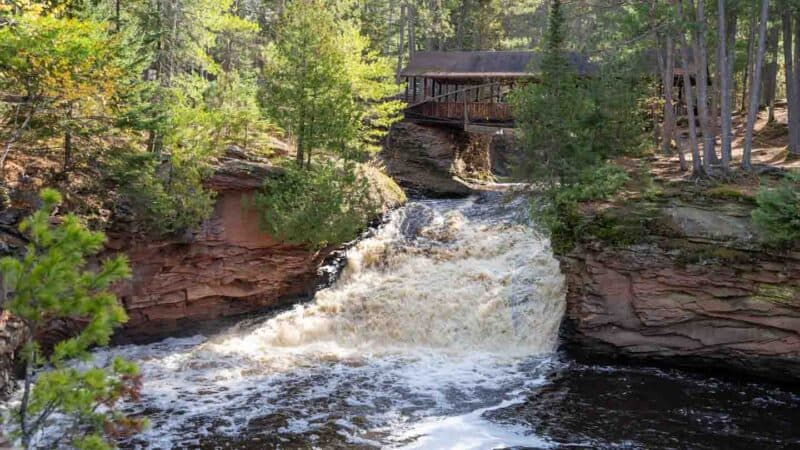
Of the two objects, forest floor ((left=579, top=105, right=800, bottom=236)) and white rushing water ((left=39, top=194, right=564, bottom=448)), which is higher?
forest floor ((left=579, top=105, right=800, bottom=236))

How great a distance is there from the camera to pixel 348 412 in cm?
1202

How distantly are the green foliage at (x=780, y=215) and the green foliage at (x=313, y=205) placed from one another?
32.9 ft

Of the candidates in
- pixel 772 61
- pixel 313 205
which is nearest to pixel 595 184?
pixel 313 205

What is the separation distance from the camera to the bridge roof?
28.4m

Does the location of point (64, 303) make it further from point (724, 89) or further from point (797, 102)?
point (797, 102)

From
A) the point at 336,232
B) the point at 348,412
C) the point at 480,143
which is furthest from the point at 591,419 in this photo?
the point at 480,143

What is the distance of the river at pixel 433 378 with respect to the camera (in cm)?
1130

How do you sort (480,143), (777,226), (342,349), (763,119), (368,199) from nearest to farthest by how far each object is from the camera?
(777,226) → (342,349) → (368,199) → (763,119) → (480,143)

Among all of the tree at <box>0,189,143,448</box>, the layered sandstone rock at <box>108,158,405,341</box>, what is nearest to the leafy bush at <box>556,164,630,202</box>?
the layered sandstone rock at <box>108,158,405,341</box>

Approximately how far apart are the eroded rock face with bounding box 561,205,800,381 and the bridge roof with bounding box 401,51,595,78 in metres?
14.3

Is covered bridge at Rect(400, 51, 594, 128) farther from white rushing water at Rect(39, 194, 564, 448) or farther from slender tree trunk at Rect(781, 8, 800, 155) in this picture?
white rushing water at Rect(39, 194, 564, 448)

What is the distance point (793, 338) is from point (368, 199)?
11303 mm

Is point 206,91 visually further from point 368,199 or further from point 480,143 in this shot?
point 480,143

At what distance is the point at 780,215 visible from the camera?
42.7ft
